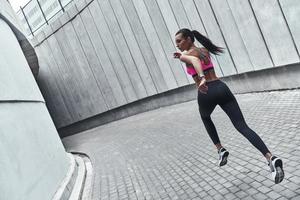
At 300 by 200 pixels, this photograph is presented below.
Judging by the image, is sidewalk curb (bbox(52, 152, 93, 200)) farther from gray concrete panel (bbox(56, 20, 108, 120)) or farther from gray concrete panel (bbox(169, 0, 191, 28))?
gray concrete panel (bbox(56, 20, 108, 120))

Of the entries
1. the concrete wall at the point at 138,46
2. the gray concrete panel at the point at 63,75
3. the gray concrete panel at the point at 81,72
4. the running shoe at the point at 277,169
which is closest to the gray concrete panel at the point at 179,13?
the concrete wall at the point at 138,46

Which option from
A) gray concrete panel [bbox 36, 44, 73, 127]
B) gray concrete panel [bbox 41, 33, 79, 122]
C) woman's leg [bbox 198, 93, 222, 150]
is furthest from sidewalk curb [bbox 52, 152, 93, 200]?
gray concrete panel [bbox 36, 44, 73, 127]

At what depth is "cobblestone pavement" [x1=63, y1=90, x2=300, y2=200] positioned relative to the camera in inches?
161

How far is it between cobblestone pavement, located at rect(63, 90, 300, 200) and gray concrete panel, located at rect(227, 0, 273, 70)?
0.82 m

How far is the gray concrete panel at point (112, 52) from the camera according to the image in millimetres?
16062

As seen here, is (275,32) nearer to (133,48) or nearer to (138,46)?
(138,46)

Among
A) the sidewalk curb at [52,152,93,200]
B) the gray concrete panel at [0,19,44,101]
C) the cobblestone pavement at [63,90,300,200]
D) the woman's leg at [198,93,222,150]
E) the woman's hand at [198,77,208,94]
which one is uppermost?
the gray concrete panel at [0,19,44,101]

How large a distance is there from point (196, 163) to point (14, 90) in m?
3.16

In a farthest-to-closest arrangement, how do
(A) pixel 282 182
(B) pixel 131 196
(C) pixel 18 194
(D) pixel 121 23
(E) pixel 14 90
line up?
(D) pixel 121 23, (E) pixel 14 90, (B) pixel 131 196, (C) pixel 18 194, (A) pixel 282 182

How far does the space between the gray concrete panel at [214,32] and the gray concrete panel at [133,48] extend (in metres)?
4.78

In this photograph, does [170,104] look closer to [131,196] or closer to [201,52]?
[131,196]

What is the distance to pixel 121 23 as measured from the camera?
15.3 m

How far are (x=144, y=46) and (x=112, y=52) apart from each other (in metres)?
2.14

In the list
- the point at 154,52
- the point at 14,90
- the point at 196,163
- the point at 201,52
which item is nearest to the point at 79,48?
the point at 154,52
